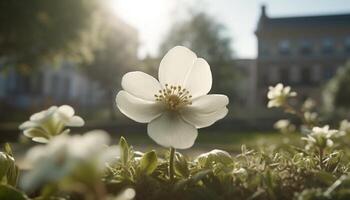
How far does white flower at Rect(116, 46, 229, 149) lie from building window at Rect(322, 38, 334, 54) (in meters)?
37.3

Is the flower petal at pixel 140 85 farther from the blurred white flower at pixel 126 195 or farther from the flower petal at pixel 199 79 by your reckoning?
the blurred white flower at pixel 126 195

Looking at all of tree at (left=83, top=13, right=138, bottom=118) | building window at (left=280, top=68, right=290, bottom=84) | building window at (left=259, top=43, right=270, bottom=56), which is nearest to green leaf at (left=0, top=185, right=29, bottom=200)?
tree at (left=83, top=13, right=138, bottom=118)

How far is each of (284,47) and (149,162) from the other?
36699mm

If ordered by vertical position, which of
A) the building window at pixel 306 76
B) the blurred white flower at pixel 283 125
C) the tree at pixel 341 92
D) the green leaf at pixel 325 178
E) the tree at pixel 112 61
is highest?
the building window at pixel 306 76

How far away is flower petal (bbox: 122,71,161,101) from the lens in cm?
65

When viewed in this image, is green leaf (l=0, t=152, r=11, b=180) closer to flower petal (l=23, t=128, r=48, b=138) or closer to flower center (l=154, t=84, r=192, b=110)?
flower petal (l=23, t=128, r=48, b=138)

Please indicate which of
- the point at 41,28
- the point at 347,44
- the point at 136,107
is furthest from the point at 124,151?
the point at 347,44

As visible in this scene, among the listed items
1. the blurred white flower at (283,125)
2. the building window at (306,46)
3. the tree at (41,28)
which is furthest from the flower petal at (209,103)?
the building window at (306,46)

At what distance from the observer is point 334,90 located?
2208 cm

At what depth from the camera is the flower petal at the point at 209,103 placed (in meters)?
0.62

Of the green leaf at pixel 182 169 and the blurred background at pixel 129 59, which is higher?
the blurred background at pixel 129 59

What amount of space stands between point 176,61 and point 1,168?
27 cm

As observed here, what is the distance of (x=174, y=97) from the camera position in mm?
633

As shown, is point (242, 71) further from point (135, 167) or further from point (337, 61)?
point (135, 167)
